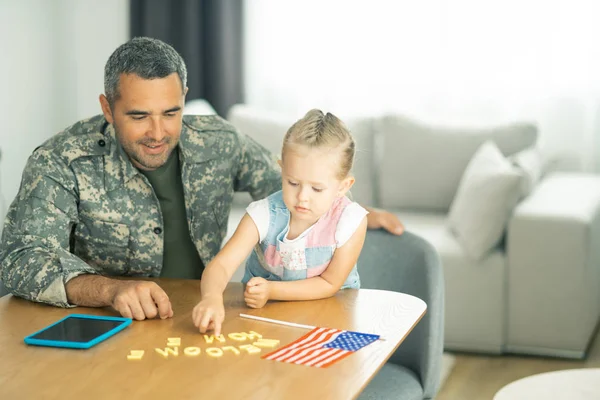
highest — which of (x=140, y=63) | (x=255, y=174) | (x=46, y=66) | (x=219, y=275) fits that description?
(x=140, y=63)

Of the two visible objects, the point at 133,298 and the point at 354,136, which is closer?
the point at 133,298

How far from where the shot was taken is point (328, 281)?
2000 millimetres

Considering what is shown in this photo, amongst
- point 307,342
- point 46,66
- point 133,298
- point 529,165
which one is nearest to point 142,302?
point 133,298

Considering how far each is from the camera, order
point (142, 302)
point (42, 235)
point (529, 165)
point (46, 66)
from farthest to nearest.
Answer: point (46, 66) → point (529, 165) → point (42, 235) → point (142, 302)

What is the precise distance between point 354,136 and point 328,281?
8.22 ft

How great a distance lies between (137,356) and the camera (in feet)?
5.37

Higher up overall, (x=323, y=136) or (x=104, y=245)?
(x=323, y=136)

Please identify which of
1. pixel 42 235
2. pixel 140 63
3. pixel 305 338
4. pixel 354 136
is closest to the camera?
pixel 305 338

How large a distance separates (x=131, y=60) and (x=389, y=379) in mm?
1013

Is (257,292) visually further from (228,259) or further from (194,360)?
(194,360)

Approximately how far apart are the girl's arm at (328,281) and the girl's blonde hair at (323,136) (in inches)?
6.2

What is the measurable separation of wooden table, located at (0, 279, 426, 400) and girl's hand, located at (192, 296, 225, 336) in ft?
0.08

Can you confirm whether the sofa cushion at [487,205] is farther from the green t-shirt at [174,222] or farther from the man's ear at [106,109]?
the man's ear at [106,109]

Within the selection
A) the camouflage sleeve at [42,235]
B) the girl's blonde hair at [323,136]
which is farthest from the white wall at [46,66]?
the girl's blonde hair at [323,136]
